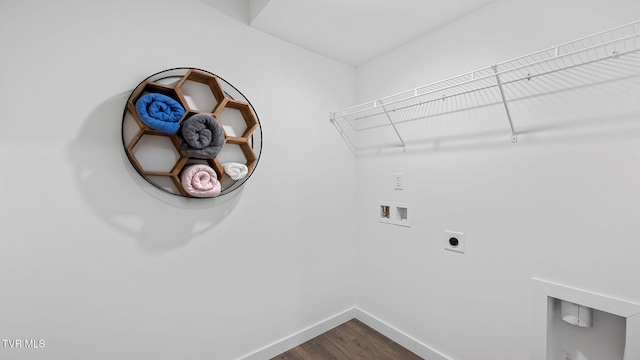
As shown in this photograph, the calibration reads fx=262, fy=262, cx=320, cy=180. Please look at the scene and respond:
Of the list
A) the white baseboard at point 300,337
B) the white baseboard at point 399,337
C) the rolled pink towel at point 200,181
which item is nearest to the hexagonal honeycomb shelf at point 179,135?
the rolled pink towel at point 200,181

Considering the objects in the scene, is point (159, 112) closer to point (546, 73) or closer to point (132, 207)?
point (132, 207)

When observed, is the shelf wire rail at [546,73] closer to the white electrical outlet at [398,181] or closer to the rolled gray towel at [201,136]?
the white electrical outlet at [398,181]

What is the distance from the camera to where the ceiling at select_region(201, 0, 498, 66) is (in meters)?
1.46

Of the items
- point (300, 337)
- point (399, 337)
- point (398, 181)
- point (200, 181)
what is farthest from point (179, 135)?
A: point (399, 337)

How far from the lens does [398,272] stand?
1915mm

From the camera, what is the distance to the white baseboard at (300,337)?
170 cm

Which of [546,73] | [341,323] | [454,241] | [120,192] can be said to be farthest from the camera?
[341,323]

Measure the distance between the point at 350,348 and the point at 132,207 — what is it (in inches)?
64.7

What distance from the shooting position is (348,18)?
1580 millimetres

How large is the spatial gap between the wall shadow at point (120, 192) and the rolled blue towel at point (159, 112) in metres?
0.16

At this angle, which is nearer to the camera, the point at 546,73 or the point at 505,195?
the point at 546,73

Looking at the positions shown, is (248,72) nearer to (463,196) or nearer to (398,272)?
(463,196)

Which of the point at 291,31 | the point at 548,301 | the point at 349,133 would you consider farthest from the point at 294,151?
the point at 548,301

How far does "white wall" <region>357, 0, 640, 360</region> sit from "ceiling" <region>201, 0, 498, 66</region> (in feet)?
0.35
